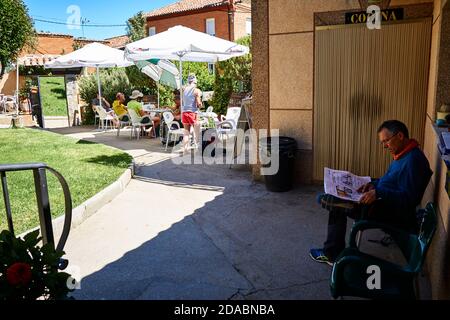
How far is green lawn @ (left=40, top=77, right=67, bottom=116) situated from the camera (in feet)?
58.5

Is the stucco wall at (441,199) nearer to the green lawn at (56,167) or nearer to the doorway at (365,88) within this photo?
the doorway at (365,88)

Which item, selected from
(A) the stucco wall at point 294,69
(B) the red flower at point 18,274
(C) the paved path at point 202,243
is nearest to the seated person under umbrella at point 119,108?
(C) the paved path at point 202,243

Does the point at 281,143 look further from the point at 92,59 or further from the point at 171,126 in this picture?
the point at 92,59

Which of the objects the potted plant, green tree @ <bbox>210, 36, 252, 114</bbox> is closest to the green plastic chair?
the potted plant

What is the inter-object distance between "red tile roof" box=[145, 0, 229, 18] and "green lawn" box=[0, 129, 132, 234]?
23576mm

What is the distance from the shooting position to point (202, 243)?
187 inches

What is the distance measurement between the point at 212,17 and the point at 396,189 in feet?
105

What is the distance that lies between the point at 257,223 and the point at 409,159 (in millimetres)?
2326

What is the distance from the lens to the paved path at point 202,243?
12.2 feet

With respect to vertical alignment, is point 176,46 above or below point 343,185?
above

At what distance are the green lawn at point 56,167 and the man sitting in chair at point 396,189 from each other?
3.71m

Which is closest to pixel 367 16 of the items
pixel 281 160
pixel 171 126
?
pixel 281 160

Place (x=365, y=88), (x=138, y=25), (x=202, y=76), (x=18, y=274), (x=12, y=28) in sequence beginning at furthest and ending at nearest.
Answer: (x=138, y=25)
(x=202, y=76)
(x=12, y=28)
(x=365, y=88)
(x=18, y=274)

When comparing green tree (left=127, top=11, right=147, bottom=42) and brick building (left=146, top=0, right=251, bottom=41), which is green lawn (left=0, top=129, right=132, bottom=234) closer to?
brick building (left=146, top=0, right=251, bottom=41)
